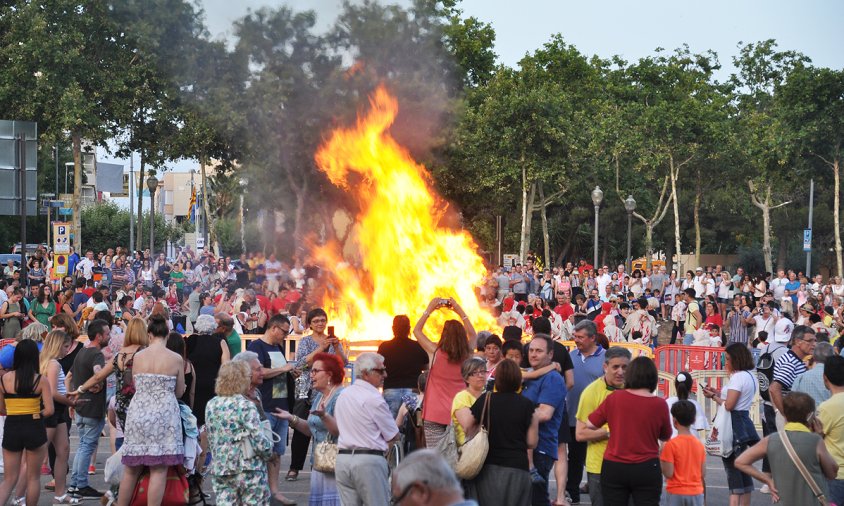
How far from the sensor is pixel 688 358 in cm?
1786

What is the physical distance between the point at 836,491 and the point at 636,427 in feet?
4.70

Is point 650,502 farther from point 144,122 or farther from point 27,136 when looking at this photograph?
point 144,122

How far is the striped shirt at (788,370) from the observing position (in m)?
9.62

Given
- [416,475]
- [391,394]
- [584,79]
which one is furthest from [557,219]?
[416,475]

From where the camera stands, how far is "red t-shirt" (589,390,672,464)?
7148 millimetres

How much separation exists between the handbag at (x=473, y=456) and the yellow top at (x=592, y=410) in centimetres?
133

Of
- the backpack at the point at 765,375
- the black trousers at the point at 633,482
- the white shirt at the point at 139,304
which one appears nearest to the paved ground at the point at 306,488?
the backpack at the point at 765,375

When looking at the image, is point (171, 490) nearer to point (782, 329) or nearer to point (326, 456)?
point (326, 456)

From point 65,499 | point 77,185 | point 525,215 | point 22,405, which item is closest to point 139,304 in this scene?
point 65,499

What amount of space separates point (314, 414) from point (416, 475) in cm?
431

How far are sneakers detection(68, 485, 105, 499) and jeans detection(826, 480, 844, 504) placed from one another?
667 centimetres

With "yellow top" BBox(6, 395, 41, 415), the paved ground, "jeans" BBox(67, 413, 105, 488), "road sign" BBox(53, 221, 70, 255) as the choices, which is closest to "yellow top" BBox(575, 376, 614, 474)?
the paved ground

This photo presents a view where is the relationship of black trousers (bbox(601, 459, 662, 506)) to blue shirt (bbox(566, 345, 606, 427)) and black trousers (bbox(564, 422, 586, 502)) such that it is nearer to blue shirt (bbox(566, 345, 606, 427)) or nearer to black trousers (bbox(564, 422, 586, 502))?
blue shirt (bbox(566, 345, 606, 427))

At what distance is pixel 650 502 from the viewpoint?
723cm
